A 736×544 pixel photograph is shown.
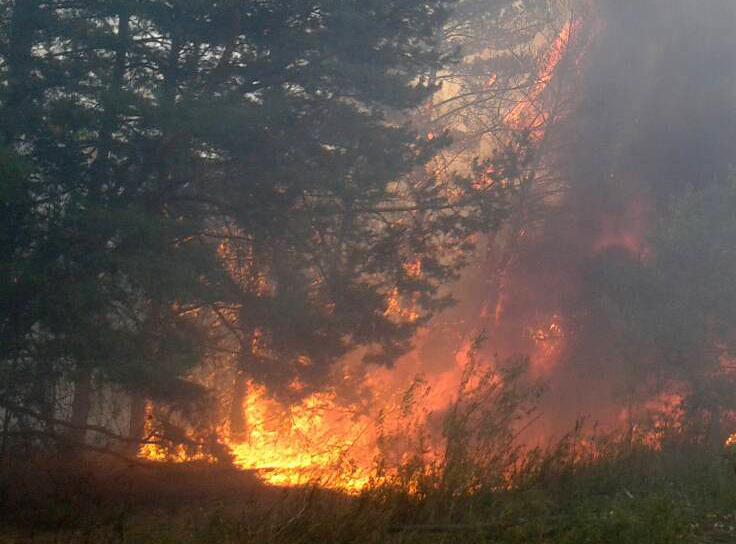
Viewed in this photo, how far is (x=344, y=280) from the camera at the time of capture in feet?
56.9

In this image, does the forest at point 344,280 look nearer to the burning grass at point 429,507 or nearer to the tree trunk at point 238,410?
the burning grass at point 429,507

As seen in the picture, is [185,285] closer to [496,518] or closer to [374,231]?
[374,231]

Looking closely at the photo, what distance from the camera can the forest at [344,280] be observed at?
9211 mm

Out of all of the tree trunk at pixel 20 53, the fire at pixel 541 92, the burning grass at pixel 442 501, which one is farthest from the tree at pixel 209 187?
the fire at pixel 541 92

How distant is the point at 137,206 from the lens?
14.9 metres

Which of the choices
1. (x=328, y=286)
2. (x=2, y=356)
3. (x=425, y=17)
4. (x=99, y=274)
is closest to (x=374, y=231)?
(x=328, y=286)

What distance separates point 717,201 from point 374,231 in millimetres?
10337

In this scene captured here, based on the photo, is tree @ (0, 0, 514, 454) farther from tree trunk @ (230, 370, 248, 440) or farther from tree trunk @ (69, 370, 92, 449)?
tree trunk @ (230, 370, 248, 440)

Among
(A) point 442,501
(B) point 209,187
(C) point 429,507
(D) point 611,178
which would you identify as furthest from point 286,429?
(C) point 429,507

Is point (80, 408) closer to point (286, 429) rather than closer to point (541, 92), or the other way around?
point (286, 429)

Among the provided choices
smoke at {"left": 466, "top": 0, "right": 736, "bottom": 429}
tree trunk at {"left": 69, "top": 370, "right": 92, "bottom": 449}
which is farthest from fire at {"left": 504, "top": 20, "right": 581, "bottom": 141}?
tree trunk at {"left": 69, "top": 370, "right": 92, "bottom": 449}

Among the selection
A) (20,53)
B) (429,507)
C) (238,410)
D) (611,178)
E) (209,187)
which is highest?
(611,178)

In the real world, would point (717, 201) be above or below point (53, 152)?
above

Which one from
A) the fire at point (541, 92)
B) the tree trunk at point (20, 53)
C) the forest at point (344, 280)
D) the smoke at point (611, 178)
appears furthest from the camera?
the fire at point (541, 92)
